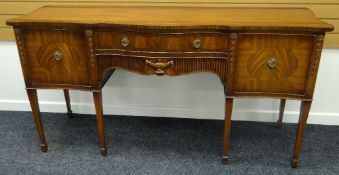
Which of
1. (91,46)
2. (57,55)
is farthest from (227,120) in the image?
(57,55)

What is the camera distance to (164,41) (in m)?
1.74

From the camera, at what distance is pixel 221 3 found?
2176mm

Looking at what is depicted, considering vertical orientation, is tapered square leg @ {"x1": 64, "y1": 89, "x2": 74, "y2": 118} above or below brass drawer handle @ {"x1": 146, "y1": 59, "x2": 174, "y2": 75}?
below

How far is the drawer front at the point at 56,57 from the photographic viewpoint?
180 centimetres

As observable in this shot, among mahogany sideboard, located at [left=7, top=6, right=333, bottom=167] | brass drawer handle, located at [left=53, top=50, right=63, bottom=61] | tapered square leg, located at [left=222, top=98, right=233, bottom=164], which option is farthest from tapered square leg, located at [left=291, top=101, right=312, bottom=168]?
brass drawer handle, located at [left=53, top=50, right=63, bottom=61]

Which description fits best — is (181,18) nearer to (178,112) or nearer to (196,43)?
(196,43)

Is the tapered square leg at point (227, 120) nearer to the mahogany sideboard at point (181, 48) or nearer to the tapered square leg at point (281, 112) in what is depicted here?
the mahogany sideboard at point (181, 48)

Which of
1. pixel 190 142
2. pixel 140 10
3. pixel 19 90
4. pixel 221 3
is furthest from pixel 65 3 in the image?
pixel 190 142

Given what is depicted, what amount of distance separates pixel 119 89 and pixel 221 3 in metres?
0.94

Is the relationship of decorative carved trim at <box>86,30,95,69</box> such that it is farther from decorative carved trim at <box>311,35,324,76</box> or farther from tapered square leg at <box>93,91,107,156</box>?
decorative carved trim at <box>311,35,324,76</box>

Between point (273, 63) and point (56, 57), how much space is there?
3.69 feet

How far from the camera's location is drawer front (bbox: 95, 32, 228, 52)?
172 cm

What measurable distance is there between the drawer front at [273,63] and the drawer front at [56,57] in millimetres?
823

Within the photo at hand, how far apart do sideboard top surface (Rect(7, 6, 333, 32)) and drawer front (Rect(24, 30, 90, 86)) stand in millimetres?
75
